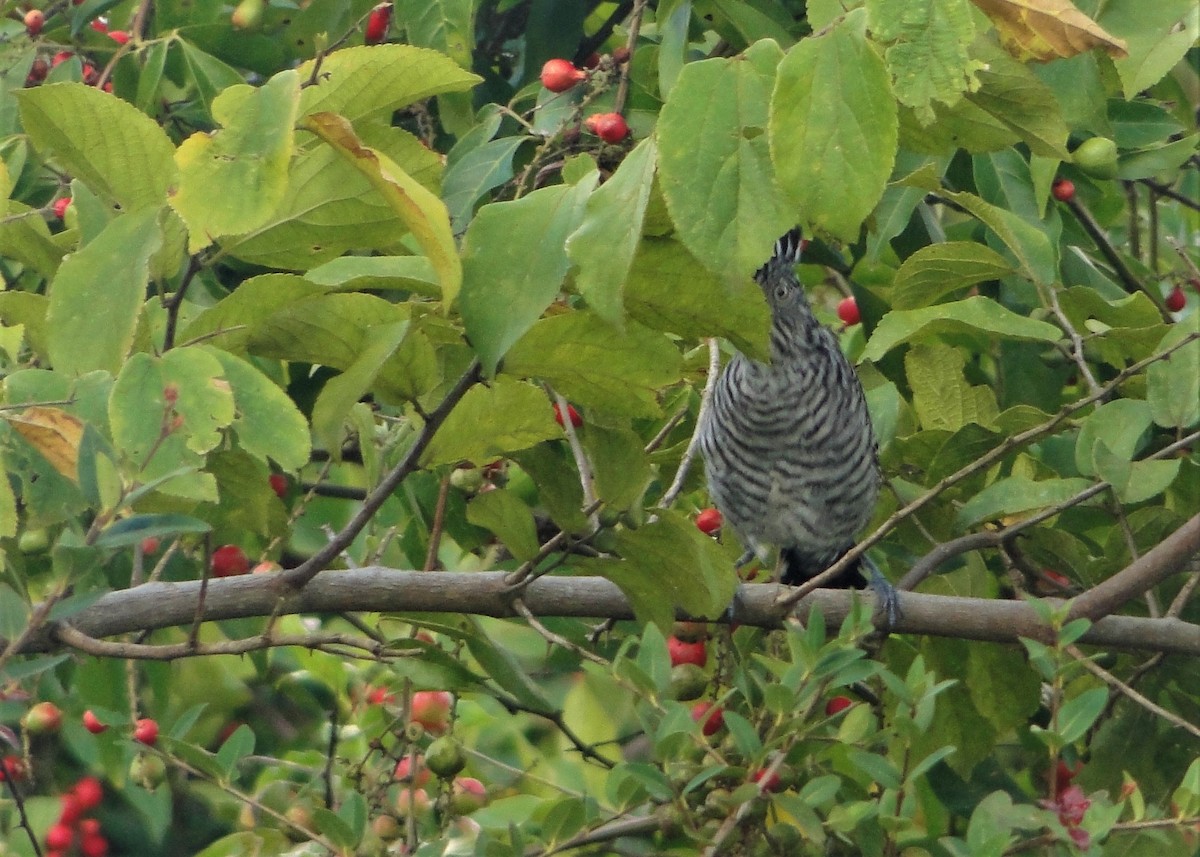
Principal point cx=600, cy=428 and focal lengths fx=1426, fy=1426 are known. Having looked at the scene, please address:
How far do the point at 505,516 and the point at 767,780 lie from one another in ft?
1.39

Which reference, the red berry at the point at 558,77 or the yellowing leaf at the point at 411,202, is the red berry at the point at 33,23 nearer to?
the red berry at the point at 558,77

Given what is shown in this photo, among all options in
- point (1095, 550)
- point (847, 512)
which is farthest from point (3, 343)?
point (847, 512)

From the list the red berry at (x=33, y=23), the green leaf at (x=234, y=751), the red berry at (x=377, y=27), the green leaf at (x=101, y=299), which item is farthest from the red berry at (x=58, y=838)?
the green leaf at (x=101, y=299)

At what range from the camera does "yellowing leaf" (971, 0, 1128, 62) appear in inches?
45.6

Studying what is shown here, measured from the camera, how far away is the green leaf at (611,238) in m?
1.04

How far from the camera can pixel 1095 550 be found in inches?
87.5

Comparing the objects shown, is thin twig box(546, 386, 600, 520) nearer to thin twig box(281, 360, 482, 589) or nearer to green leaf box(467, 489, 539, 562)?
green leaf box(467, 489, 539, 562)

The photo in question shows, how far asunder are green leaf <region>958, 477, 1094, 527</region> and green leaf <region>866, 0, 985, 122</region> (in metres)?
0.89

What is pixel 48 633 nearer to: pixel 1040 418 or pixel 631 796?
pixel 631 796

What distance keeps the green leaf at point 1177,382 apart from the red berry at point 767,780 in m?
0.67

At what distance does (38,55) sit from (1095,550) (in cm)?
197

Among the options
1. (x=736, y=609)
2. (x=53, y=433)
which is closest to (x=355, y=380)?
(x=53, y=433)

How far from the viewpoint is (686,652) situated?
6.87ft

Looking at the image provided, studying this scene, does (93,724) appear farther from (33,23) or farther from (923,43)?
(923,43)
